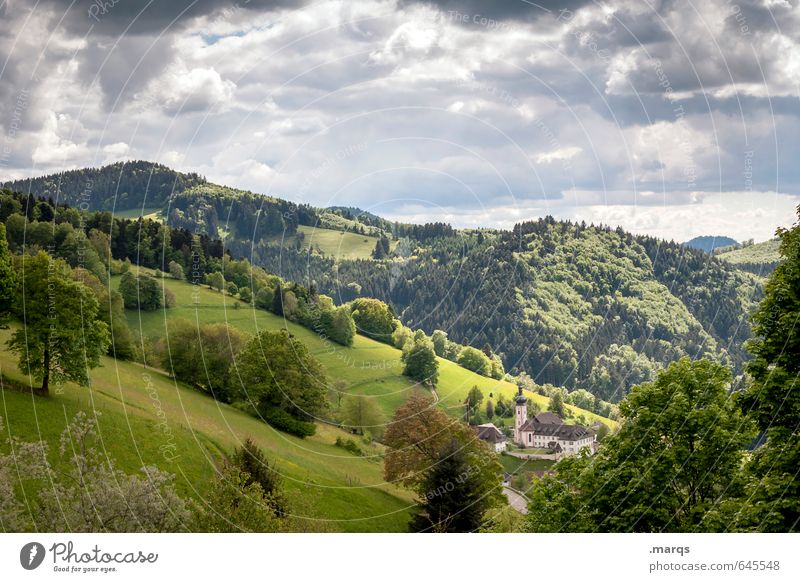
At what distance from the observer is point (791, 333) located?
1886 centimetres

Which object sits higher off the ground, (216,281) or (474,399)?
(216,281)

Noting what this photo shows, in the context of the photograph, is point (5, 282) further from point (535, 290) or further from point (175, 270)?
point (535, 290)

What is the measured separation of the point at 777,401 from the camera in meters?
19.1

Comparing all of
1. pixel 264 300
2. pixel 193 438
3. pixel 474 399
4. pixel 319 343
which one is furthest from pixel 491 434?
pixel 193 438

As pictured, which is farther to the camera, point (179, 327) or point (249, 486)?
point (179, 327)

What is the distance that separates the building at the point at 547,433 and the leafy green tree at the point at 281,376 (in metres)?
30.7

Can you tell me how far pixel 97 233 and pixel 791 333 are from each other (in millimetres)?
40719

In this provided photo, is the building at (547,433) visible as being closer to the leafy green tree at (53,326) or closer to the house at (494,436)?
the house at (494,436)

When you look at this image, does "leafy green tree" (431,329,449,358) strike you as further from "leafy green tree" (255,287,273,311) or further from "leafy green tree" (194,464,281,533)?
"leafy green tree" (194,464,281,533)

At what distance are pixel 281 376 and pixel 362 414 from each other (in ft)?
28.5

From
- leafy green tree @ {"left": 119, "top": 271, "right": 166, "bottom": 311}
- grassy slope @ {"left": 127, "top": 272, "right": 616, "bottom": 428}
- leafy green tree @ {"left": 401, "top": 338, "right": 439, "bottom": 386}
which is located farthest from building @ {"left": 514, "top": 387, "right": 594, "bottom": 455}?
leafy green tree @ {"left": 119, "top": 271, "right": 166, "bottom": 311}

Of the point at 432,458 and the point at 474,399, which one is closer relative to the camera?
the point at 432,458
